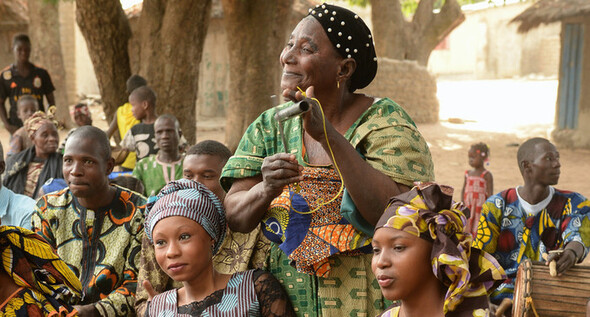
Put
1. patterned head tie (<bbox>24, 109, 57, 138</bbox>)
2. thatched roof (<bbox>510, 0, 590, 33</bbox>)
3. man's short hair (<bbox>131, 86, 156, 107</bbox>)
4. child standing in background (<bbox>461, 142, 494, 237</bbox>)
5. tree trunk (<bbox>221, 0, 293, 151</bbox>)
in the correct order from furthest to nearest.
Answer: thatched roof (<bbox>510, 0, 590, 33</bbox>) → tree trunk (<bbox>221, 0, 293, 151</bbox>) → man's short hair (<bbox>131, 86, 156, 107</bbox>) → child standing in background (<bbox>461, 142, 494, 237</bbox>) → patterned head tie (<bbox>24, 109, 57, 138</bbox>)

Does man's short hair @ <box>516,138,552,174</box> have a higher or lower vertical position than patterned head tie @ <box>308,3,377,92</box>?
lower

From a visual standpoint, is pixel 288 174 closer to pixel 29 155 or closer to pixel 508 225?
pixel 508 225

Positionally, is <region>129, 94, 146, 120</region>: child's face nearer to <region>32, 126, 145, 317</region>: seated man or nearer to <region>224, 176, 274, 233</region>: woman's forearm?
<region>32, 126, 145, 317</region>: seated man

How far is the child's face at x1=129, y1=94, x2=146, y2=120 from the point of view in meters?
6.77

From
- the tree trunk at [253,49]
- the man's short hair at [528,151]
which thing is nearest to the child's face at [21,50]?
the tree trunk at [253,49]

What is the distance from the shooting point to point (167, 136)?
5590 mm

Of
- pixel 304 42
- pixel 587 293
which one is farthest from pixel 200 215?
pixel 587 293

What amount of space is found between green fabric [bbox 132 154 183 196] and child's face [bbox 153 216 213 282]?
279 cm

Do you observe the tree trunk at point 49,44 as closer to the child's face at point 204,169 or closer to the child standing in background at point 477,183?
the child standing in background at point 477,183

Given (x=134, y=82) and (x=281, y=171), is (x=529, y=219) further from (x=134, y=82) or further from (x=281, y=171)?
(x=134, y=82)

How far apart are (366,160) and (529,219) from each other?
2.24 meters

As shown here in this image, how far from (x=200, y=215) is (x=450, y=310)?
0.98 m

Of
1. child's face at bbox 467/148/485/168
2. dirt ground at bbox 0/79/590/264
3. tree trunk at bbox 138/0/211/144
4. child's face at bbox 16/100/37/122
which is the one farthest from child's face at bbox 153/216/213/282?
child's face at bbox 16/100/37/122

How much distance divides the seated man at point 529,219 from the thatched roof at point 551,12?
9688 mm
